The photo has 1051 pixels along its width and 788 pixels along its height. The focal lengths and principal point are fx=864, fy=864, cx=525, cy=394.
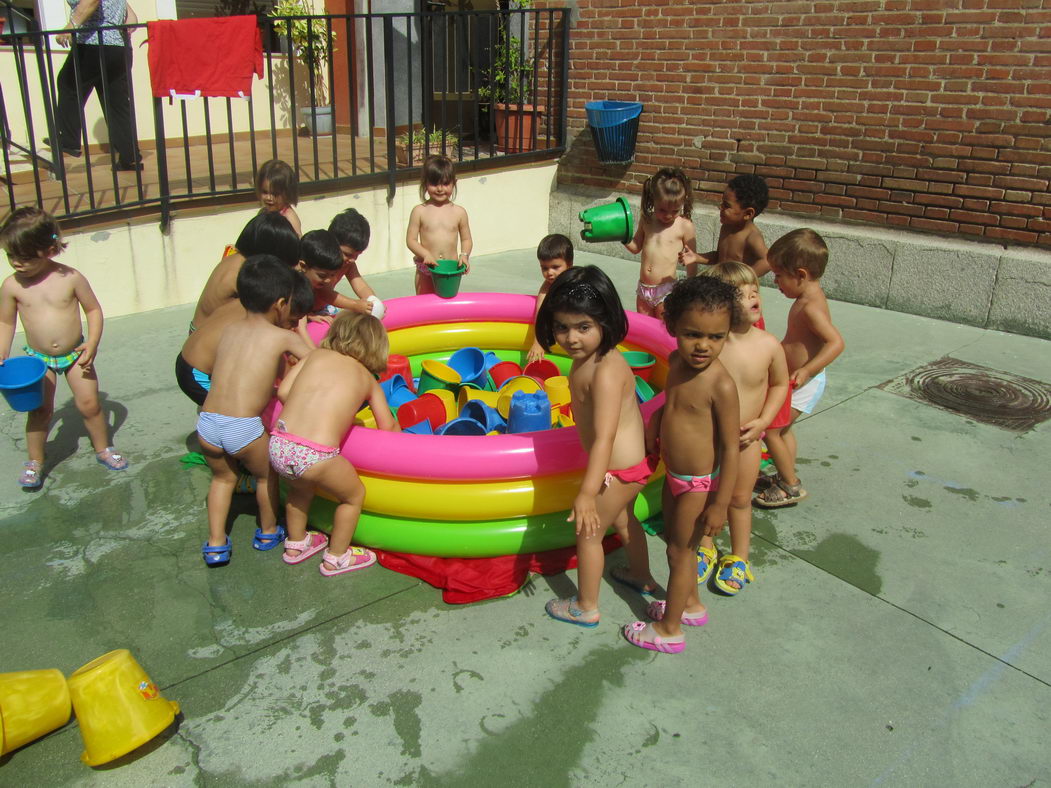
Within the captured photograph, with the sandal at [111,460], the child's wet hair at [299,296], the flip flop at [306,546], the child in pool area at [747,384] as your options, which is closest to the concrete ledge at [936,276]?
the child in pool area at [747,384]

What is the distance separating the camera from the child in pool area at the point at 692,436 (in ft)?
9.12

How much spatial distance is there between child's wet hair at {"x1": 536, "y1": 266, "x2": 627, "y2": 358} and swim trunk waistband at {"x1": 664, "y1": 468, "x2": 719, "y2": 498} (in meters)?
0.51

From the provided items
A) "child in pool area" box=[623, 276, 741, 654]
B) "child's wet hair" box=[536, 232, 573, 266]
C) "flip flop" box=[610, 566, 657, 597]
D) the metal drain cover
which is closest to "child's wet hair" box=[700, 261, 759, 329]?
"child in pool area" box=[623, 276, 741, 654]

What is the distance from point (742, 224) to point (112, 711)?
159 inches

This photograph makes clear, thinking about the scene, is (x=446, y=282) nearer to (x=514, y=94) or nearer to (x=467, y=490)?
(x=467, y=490)

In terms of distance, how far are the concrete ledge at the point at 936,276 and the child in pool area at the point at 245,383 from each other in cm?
551

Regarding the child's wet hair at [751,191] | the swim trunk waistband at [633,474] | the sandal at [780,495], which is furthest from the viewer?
the child's wet hair at [751,191]

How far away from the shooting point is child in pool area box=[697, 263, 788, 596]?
3.37 meters

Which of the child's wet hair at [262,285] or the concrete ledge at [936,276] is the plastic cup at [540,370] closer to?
the child's wet hair at [262,285]

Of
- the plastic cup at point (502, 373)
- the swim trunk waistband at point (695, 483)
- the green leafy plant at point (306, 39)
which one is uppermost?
the green leafy plant at point (306, 39)

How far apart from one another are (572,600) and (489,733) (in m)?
0.72

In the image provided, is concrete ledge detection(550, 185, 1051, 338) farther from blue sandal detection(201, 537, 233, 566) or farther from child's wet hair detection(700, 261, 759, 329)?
blue sandal detection(201, 537, 233, 566)

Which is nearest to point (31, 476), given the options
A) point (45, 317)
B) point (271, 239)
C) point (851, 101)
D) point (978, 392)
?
point (45, 317)

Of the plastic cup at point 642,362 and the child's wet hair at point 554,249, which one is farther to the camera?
the plastic cup at point 642,362
